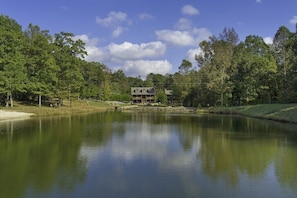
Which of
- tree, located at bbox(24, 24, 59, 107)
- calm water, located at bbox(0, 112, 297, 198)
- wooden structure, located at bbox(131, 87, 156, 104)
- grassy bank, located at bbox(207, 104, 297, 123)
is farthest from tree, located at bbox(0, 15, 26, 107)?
wooden structure, located at bbox(131, 87, 156, 104)

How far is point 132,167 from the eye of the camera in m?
10.8

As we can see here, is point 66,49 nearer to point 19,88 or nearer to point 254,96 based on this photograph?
point 19,88

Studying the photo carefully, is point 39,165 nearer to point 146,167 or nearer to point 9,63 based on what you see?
point 146,167

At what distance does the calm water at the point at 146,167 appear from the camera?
8.09 m

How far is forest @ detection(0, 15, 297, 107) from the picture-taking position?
34.8 m

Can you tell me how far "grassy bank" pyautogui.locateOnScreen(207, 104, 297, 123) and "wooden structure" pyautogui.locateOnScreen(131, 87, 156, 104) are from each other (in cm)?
4364

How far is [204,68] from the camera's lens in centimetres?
5134

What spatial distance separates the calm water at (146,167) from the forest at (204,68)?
1961 cm

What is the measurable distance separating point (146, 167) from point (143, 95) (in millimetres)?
75320

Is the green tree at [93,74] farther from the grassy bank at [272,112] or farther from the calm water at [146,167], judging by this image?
the calm water at [146,167]

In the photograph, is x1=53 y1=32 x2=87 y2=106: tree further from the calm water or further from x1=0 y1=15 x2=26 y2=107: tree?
the calm water

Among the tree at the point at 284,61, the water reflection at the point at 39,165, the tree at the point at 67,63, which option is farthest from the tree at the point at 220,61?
the water reflection at the point at 39,165

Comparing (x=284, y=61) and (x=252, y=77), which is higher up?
(x=284, y=61)

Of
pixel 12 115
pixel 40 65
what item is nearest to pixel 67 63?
pixel 40 65
